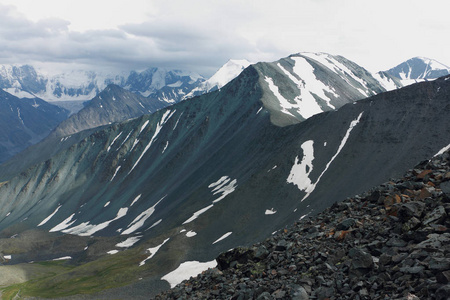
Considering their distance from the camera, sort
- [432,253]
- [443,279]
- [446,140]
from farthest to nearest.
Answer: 1. [446,140]
2. [432,253]
3. [443,279]

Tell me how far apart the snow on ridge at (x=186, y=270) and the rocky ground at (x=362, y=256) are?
60.6 metres

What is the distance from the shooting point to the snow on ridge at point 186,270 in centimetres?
8471

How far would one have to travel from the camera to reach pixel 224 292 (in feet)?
70.4

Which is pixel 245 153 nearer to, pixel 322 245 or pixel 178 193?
pixel 178 193

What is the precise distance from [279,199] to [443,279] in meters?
95.1

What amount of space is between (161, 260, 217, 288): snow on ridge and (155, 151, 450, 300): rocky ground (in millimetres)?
60605

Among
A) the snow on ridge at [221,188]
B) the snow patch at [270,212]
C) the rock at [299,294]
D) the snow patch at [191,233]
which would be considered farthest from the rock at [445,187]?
the snow on ridge at [221,188]

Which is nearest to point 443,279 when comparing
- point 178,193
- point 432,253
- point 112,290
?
point 432,253

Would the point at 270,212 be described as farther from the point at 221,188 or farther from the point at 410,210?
the point at 410,210

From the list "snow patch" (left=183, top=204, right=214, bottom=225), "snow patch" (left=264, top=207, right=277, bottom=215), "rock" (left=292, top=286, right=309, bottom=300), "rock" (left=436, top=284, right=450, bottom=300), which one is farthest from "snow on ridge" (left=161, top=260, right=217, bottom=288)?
"rock" (left=436, top=284, right=450, bottom=300)

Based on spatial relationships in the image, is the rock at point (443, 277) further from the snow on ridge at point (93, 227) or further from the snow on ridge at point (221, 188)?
the snow on ridge at point (93, 227)

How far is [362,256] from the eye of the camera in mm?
15938

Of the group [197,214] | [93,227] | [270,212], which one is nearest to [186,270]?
[270,212]

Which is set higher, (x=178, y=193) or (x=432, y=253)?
(x=432, y=253)
